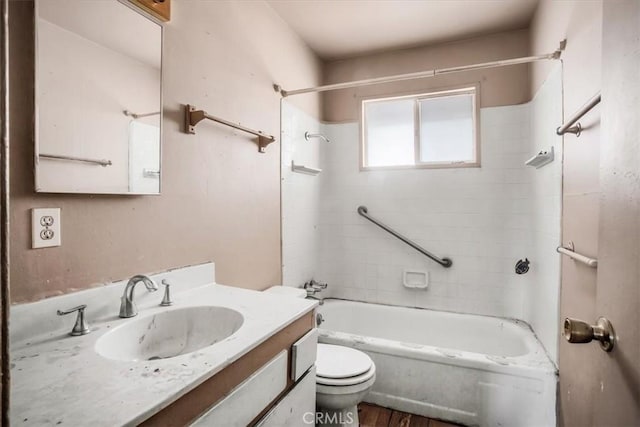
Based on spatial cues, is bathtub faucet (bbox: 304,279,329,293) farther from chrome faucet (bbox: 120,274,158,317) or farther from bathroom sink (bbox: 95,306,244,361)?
chrome faucet (bbox: 120,274,158,317)

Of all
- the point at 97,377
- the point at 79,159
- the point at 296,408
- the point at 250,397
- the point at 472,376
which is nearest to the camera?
the point at 97,377

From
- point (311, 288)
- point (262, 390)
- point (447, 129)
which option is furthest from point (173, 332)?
point (447, 129)

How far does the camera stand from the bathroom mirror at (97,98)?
37.4 inches

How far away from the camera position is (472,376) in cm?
179

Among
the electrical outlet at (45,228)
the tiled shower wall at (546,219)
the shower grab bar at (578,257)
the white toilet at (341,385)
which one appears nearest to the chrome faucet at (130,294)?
the electrical outlet at (45,228)

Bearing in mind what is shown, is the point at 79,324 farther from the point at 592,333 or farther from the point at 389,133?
the point at 389,133

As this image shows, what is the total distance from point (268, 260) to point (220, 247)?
19.9 inches

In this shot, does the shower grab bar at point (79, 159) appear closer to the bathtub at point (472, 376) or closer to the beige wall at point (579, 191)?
the bathtub at point (472, 376)

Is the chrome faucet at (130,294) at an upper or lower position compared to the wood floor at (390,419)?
upper

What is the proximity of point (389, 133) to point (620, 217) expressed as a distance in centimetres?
247

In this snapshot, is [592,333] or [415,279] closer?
[592,333]

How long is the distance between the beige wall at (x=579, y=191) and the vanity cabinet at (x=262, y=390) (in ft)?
3.42

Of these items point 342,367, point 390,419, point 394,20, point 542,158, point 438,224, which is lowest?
point 390,419

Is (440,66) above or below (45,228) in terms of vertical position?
above
